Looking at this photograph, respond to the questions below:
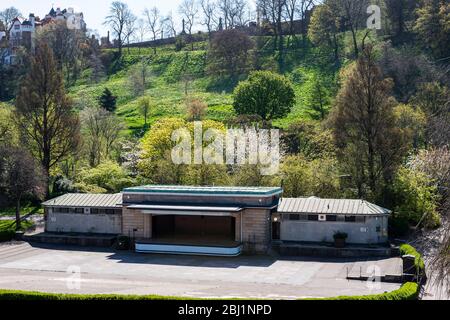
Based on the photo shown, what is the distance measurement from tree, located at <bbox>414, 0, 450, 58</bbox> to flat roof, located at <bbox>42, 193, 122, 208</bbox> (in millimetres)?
51676

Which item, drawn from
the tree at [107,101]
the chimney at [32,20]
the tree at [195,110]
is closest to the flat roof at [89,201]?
the tree at [195,110]

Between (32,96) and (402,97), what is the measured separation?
4245cm

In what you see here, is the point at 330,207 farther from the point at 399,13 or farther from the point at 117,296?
the point at 399,13

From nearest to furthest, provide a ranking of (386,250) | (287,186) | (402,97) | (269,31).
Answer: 1. (386,250)
2. (287,186)
3. (402,97)
4. (269,31)

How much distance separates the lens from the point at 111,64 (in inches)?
4513

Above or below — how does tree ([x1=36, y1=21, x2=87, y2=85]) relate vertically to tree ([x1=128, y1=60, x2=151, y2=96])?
above

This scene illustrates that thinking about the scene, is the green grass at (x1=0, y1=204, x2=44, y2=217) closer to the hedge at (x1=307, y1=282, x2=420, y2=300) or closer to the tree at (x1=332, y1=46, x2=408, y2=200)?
the tree at (x1=332, y1=46, x2=408, y2=200)

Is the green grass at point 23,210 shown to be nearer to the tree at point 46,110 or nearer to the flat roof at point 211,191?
the tree at point 46,110

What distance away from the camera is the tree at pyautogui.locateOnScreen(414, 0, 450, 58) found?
248 ft

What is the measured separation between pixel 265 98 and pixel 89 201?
32651 mm

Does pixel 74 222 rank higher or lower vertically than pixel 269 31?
lower
